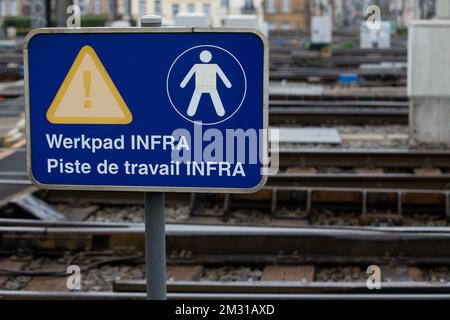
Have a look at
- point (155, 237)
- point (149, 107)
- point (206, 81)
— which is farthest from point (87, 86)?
point (155, 237)

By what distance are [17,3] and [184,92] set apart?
67.0 m

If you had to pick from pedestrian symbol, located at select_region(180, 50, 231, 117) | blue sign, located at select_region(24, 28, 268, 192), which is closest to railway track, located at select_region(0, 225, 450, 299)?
blue sign, located at select_region(24, 28, 268, 192)

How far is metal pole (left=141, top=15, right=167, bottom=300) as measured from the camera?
234 centimetres

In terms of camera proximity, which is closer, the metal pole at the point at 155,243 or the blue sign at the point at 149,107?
the blue sign at the point at 149,107

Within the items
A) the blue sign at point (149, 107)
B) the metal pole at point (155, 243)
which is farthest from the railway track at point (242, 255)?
the blue sign at point (149, 107)

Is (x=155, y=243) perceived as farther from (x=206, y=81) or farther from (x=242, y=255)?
(x=242, y=255)

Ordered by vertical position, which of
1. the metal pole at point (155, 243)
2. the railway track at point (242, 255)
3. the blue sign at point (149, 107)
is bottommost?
the railway track at point (242, 255)

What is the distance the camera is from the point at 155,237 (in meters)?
2.36

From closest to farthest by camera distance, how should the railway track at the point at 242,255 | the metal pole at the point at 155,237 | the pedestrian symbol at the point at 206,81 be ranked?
the pedestrian symbol at the point at 206,81 → the metal pole at the point at 155,237 → the railway track at the point at 242,255

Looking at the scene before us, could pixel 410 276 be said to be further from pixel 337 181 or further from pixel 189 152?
pixel 189 152

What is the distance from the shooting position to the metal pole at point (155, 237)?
234cm

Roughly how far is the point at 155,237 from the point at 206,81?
1.45 feet

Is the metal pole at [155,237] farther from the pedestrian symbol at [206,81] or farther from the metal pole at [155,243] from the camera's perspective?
the pedestrian symbol at [206,81]

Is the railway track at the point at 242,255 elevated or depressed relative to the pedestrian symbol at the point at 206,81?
depressed
